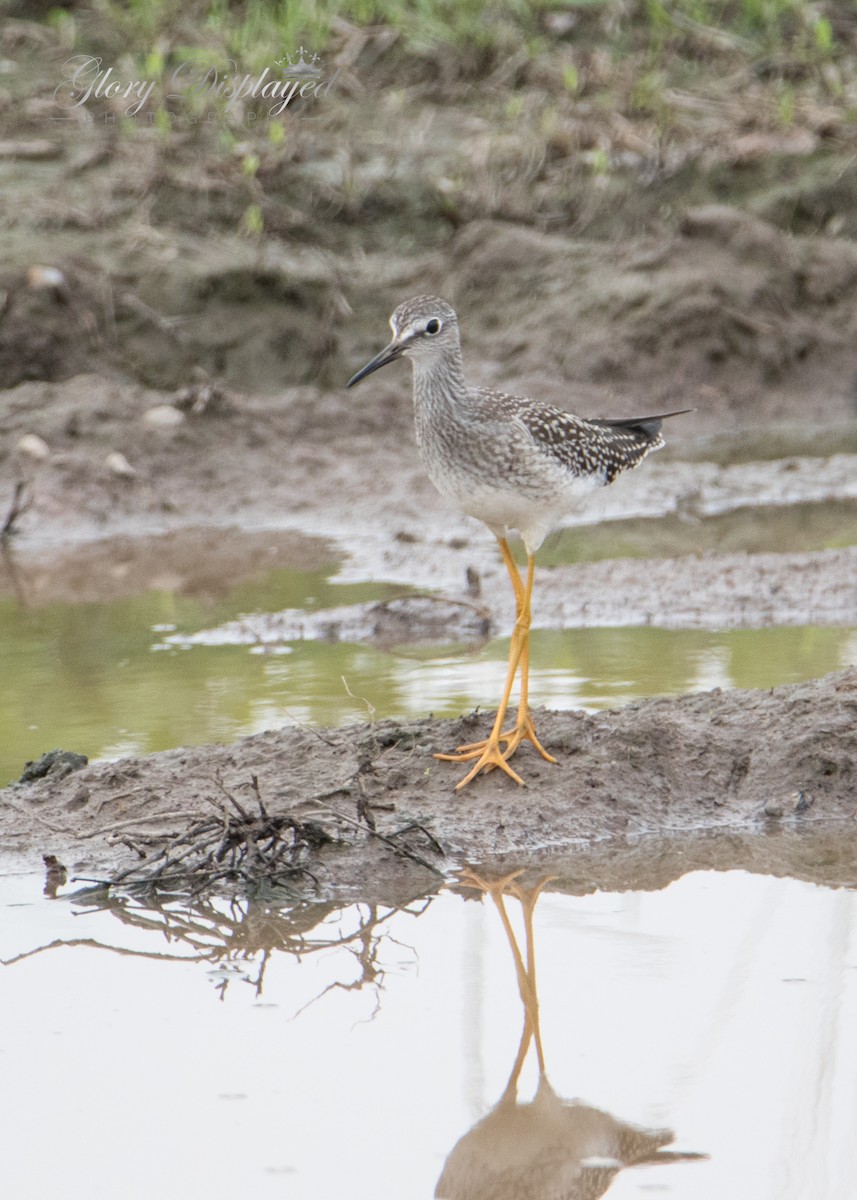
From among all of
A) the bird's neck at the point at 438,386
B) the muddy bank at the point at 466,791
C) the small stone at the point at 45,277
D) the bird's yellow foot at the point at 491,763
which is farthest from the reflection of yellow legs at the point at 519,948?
the small stone at the point at 45,277

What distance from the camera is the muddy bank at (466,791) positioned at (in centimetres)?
460

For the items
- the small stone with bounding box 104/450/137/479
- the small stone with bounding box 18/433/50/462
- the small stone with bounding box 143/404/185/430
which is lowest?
the small stone with bounding box 104/450/137/479

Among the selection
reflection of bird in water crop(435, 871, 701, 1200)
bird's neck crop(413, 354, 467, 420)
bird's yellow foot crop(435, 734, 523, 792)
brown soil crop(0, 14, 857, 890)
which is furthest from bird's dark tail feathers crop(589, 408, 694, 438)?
reflection of bird in water crop(435, 871, 701, 1200)

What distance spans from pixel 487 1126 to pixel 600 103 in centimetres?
1028

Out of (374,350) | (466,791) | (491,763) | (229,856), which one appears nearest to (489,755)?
(491,763)

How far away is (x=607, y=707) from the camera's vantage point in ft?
18.9

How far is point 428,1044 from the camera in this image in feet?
11.5

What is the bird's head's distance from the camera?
5.35m

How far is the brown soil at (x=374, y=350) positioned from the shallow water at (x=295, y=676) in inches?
15.4

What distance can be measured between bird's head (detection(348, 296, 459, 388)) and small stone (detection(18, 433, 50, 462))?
171 inches

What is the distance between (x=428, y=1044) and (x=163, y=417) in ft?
21.6

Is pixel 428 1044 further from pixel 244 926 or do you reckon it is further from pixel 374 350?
pixel 374 350

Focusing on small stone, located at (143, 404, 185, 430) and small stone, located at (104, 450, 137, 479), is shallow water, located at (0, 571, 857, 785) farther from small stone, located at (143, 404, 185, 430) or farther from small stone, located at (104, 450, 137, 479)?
small stone, located at (143, 404, 185, 430)

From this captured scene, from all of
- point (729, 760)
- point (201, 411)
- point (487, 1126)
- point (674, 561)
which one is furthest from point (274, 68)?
point (487, 1126)
